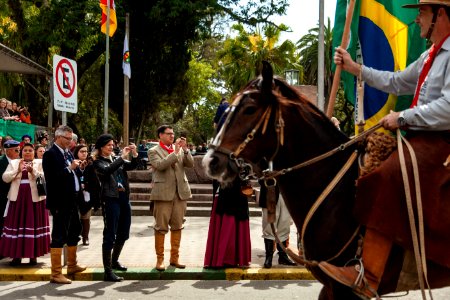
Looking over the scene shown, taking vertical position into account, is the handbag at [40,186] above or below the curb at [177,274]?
above

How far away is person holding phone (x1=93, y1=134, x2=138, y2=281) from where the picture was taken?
7.90 metres

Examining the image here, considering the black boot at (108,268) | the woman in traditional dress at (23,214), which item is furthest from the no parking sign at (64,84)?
the black boot at (108,268)

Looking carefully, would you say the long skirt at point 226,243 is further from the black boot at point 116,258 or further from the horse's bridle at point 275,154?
the horse's bridle at point 275,154

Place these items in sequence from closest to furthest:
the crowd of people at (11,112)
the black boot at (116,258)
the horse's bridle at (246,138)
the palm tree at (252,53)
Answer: the horse's bridle at (246,138)
the black boot at (116,258)
the crowd of people at (11,112)
the palm tree at (252,53)

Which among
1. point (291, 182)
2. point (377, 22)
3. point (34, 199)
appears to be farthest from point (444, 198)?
point (34, 199)

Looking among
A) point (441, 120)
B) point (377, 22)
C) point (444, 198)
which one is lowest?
point (444, 198)

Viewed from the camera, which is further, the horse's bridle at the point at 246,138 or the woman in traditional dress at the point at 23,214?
the woman in traditional dress at the point at 23,214

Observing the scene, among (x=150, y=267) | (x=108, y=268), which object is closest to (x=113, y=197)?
(x=108, y=268)

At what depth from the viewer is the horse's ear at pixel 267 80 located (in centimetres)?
349

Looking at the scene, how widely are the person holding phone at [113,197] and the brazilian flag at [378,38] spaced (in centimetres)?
395

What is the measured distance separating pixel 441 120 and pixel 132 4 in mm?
23505

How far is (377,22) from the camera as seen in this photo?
5.12 m

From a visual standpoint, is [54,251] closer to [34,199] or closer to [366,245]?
[34,199]

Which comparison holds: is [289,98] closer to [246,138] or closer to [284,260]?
[246,138]
